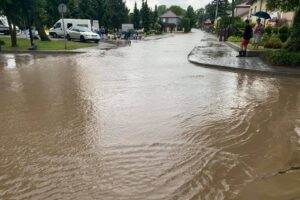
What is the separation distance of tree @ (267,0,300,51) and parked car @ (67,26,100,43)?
1737 cm

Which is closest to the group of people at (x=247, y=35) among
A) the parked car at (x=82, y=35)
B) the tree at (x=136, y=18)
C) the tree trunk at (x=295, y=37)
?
the tree trunk at (x=295, y=37)

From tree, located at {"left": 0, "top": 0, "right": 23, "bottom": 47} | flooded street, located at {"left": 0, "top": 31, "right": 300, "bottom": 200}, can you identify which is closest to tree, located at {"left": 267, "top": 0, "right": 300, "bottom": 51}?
flooded street, located at {"left": 0, "top": 31, "right": 300, "bottom": 200}

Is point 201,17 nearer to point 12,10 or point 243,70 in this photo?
point 12,10

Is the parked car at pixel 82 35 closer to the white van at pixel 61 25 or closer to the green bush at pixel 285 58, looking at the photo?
the white van at pixel 61 25

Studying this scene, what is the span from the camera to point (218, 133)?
581cm

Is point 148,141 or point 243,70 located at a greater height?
point 243,70

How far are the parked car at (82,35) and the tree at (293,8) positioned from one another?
17.4 metres

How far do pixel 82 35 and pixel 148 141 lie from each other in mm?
26062

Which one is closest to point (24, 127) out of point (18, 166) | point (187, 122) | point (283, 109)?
point (18, 166)

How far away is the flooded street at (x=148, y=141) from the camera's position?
13.0 ft

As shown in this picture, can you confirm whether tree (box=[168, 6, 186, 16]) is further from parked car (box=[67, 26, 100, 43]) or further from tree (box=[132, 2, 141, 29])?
parked car (box=[67, 26, 100, 43])

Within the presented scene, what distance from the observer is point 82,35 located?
98.0ft

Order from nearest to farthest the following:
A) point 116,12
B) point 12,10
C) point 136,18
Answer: point 12,10 < point 116,12 < point 136,18

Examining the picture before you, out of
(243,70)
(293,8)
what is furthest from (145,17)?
(243,70)
